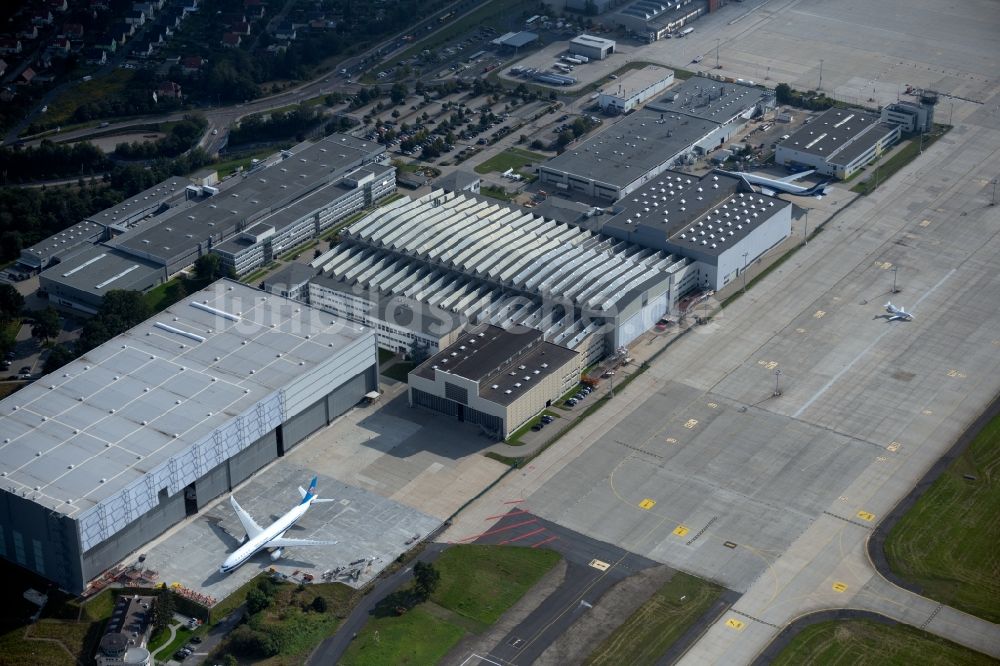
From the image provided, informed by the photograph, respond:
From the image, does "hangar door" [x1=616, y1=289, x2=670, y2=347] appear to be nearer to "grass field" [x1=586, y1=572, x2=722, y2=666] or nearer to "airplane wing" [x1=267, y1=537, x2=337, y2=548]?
"grass field" [x1=586, y1=572, x2=722, y2=666]

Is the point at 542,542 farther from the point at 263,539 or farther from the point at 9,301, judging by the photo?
the point at 9,301

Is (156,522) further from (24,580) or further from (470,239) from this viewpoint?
(470,239)

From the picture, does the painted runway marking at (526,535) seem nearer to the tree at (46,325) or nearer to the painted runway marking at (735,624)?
the painted runway marking at (735,624)

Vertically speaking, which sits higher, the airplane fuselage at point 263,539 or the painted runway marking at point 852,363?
the painted runway marking at point 852,363

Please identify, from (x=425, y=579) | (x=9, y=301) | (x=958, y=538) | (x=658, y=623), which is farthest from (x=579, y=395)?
(x=9, y=301)

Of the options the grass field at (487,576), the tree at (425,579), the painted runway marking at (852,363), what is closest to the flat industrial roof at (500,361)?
the grass field at (487,576)
